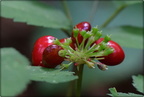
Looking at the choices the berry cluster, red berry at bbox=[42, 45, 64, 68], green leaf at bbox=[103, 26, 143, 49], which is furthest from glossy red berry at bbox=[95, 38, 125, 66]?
green leaf at bbox=[103, 26, 143, 49]

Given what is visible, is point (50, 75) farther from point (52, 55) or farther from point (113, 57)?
point (113, 57)

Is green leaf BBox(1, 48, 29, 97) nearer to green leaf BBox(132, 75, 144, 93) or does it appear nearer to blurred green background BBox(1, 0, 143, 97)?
green leaf BBox(132, 75, 144, 93)

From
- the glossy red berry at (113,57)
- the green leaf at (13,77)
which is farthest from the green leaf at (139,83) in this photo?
the green leaf at (13,77)

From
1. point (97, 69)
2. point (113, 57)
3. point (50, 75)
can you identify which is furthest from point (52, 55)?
point (97, 69)

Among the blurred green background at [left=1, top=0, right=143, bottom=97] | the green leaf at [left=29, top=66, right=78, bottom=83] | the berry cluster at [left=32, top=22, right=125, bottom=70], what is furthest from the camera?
the blurred green background at [left=1, top=0, right=143, bottom=97]

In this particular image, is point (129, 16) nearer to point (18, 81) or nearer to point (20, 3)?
point (20, 3)

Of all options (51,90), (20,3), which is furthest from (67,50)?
(51,90)
